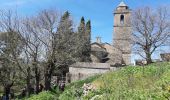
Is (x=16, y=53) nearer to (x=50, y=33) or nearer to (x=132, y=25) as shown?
(x=50, y=33)

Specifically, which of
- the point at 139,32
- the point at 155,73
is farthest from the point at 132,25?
the point at 155,73

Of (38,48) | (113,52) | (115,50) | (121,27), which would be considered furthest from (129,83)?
(121,27)

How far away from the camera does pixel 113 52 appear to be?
75.2 m

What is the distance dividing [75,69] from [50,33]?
1120 cm

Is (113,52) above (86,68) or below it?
above

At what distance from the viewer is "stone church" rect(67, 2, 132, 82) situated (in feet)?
165

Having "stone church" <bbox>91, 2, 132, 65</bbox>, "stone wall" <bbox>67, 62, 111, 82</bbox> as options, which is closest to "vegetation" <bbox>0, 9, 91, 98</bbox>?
"stone wall" <bbox>67, 62, 111, 82</bbox>

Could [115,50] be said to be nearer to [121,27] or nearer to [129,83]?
[121,27]

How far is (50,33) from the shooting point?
40.1 metres

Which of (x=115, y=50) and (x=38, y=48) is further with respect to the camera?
(x=115, y=50)

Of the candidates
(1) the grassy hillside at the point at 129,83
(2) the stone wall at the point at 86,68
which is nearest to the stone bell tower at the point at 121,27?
(2) the stone wall at the point at 86,68

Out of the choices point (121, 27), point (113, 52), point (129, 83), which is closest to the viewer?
point (129, 83)

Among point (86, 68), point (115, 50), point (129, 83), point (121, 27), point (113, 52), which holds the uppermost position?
point (121, 27)

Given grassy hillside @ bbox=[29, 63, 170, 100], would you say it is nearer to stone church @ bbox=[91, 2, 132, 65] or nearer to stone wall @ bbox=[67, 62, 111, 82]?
stone wall @ bbox=[67, 62, 111, 82]
